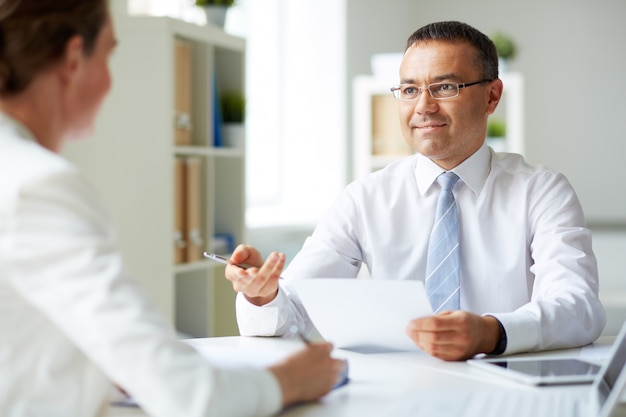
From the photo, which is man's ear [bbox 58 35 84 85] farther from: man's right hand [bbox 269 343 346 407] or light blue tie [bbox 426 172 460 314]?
light blue tie [bbox 426 172 460 314]

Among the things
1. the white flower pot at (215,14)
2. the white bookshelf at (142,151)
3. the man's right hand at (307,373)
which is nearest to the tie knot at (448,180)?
the man's right hand at (307,373)

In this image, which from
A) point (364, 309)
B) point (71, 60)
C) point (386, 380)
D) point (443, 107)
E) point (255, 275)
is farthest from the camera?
point (443, 107)

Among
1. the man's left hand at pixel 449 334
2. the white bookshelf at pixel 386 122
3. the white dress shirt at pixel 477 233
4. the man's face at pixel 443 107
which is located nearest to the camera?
the man's left hand at pixel 449 334

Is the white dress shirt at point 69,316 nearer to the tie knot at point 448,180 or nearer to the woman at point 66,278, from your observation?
the woman at point 66,278

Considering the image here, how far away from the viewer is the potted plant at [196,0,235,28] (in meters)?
4.02

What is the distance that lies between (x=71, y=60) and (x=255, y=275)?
0.71 m

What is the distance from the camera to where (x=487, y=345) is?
1.58 m

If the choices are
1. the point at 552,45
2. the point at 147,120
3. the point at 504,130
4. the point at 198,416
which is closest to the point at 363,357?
the point at 198,416

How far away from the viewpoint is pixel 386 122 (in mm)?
5902

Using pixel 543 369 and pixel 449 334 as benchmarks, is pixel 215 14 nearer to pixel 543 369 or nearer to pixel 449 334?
pixel 449 334

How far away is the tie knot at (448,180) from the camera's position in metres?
2.14

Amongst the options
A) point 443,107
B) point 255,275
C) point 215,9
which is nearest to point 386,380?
point 255,275

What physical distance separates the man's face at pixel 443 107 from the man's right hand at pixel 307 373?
1.02 meters

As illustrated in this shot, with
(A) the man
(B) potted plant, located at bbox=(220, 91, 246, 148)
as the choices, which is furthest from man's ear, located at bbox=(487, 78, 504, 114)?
(B) potted plant, located at bbox=(220, 91, 246, 148)
